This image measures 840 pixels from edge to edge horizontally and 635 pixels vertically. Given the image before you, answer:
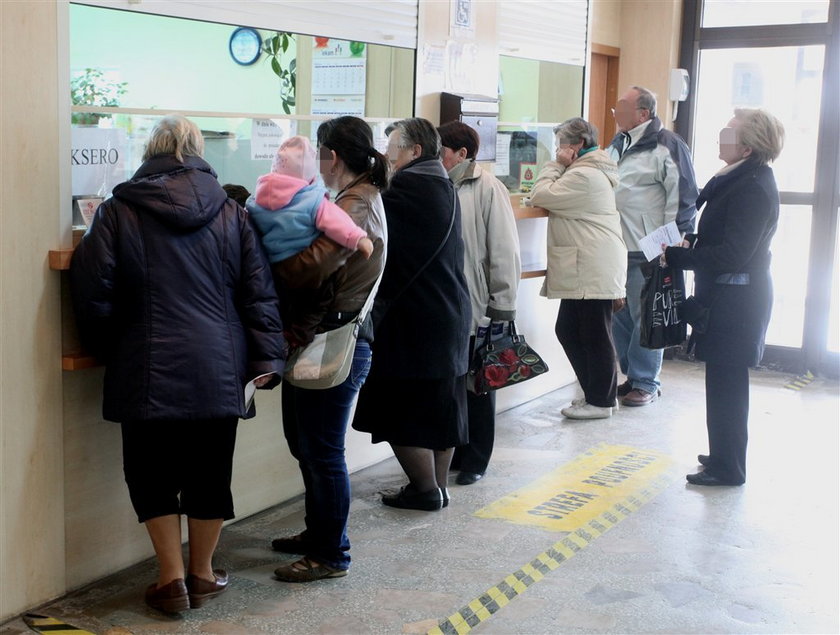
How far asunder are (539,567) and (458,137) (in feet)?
5.67

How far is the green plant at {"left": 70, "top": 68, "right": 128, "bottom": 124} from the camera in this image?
10.8 feet

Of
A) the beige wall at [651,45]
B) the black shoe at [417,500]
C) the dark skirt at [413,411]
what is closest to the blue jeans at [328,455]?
the dark skirt at [413,411]

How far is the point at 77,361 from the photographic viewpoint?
310 cm

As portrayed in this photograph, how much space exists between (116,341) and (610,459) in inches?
107

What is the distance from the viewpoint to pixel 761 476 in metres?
4.68

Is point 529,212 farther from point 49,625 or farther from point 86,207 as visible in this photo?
point 49,625

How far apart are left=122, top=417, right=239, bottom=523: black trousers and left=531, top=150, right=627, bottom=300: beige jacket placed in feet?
8.62

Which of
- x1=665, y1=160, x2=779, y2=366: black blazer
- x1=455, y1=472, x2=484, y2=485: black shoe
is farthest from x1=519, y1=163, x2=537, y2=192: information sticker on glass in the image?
x1=455, y1=472, x2=484, y2=485: black shoe

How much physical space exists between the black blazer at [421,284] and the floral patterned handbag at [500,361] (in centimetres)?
41

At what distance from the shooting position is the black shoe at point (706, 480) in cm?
452

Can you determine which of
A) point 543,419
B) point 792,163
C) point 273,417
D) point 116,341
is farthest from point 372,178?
point 792,163

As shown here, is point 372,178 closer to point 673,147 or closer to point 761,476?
point 761,476

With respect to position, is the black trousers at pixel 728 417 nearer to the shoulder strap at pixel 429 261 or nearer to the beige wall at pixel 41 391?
the shoulder strap at pixel 429 261

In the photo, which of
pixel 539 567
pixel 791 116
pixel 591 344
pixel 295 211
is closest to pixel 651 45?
pixel 791 116
